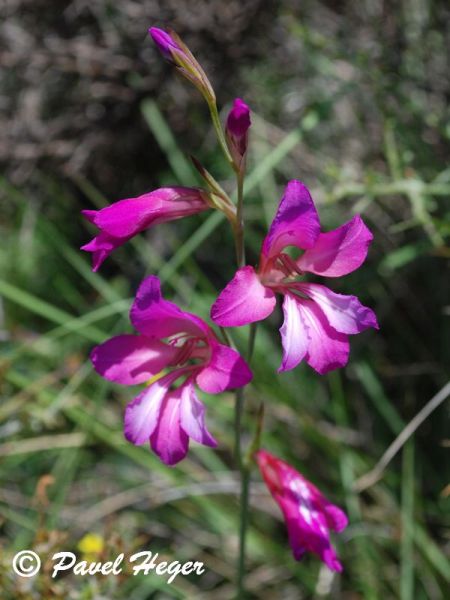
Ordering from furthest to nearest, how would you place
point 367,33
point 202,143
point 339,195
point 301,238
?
point 202,143
point 367,33
point 339,195
point 301,238

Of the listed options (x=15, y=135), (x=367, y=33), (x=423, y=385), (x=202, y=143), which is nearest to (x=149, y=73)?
(x=202, y=143)

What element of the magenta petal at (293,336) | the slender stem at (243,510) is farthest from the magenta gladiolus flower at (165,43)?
the slender stem at (243,510)

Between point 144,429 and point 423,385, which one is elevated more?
point 144,429

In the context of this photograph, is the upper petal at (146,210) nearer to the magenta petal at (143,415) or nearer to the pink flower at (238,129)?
the pink flower at (238,129)

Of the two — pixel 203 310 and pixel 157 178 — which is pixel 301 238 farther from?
pixel 157 178

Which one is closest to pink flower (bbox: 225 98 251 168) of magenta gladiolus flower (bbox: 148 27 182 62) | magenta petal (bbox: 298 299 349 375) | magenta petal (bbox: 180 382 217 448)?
magenta gladiolus flower (bbox: 148 27 182 62)

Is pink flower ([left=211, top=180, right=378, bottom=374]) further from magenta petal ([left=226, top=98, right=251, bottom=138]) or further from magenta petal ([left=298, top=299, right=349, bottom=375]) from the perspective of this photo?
magenta petal ([left=226, top=98, right=251, bottom=138])
